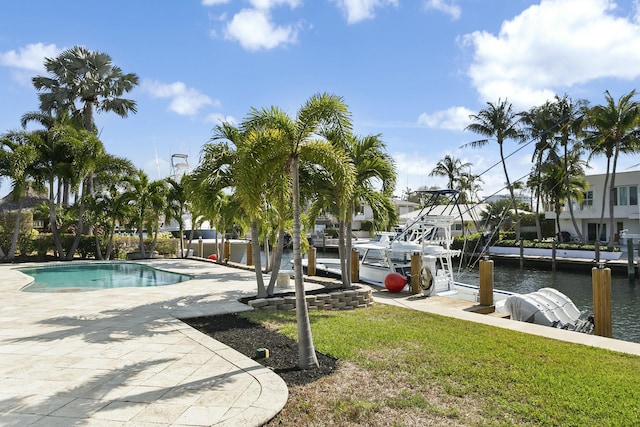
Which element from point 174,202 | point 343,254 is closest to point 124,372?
point 343,254

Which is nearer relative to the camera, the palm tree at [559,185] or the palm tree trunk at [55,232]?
the palm tree trunk at [55,232]

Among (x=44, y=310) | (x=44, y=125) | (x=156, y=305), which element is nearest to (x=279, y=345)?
(x=156, y=305)

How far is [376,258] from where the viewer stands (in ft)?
57.7

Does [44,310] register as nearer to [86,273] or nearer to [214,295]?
[214,295]

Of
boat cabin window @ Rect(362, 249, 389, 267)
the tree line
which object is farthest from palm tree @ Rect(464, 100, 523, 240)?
boat cabin window @ Rect(362, 249, 389, 267)

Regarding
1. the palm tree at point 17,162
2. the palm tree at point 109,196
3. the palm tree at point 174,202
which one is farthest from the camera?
the palm tree at point 174,202

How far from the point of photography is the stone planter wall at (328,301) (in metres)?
9.64

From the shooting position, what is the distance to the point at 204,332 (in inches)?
301

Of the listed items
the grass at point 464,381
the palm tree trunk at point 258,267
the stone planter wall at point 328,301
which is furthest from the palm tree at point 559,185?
the grass at point 464,381

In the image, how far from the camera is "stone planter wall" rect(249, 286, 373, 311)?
964 cm

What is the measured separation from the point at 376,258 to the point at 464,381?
12433 millimetres

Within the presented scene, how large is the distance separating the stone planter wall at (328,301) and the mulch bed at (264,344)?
902mm

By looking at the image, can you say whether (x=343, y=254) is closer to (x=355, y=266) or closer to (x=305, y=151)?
(x=355, y=266)

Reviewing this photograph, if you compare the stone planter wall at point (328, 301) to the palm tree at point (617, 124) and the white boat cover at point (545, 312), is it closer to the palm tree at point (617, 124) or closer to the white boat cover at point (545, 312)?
the white boat cover at point (545, 312)
